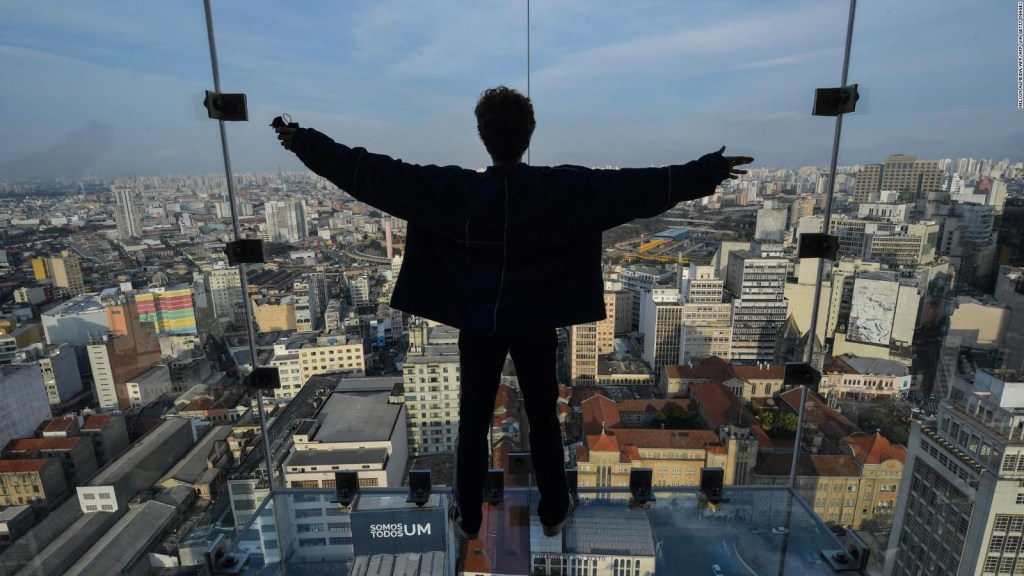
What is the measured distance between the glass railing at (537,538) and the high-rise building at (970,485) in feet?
2.69

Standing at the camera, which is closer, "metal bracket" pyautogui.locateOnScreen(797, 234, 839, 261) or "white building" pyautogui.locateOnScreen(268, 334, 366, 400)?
"metal bracket" pyautogui.locateOnScreen(797, 234, 839, 261)

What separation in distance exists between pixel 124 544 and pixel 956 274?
12.5 feet

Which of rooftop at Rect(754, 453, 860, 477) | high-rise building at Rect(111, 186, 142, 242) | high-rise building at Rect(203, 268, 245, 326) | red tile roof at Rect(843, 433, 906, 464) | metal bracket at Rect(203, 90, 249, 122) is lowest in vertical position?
red tile roof at Rect(843, 433, 906, 464)

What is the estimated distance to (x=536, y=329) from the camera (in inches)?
35.2

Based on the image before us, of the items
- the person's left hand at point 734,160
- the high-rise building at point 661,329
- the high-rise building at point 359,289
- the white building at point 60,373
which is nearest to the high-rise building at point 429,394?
the white building at point 60,373

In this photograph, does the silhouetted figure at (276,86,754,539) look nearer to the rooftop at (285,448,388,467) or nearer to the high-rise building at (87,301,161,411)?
the high-rise building at (87,301,161,411)

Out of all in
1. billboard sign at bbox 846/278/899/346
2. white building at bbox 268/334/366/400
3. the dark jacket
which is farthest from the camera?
white building at bbox 268/334/366/400

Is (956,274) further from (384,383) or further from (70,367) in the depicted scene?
(384,383)

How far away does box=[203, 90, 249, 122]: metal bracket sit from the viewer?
139 cm

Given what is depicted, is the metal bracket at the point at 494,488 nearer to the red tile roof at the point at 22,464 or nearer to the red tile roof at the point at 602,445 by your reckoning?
the red tile roof at the point at 22,464

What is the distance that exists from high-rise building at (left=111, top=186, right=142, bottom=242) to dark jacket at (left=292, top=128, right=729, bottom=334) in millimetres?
1520

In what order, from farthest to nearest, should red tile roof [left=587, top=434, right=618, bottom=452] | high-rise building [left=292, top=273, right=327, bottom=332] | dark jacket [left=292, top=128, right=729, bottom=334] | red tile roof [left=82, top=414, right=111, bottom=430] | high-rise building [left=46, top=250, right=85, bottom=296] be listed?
high-rise building [left=292, top=273, right=327, bottom=332], red tile roof [left=587, top=434, right=618, bottom=452], high-rise building [left=46, top=250, right=85, bottom=296], red tile roof [left=82, top=414, right=111, bottom=430], dark jacket [left=292, top=128, right=729, bottom=334]

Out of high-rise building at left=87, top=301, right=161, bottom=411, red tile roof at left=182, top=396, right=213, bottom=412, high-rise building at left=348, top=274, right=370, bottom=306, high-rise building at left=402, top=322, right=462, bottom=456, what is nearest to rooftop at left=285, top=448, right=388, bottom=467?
high-rise building at left=402, top=322, right=462, bottom=456

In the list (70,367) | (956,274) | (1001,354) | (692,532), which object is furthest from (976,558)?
(70,367)
